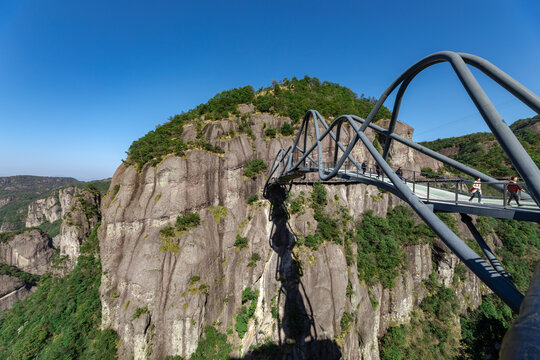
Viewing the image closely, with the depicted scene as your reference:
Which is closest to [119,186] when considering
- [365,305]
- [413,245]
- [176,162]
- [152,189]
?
[152,189]

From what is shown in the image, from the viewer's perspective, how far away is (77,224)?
28.6 metres

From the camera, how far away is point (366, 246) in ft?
66.6

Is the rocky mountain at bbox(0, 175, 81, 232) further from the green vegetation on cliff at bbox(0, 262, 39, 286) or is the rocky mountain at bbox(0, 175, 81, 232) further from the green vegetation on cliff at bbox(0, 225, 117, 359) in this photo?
the green vegetation on cliff at bbox(0, 225, 117, 359)

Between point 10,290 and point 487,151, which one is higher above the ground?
point 487,151

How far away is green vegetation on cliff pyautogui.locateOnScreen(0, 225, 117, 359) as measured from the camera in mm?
14852

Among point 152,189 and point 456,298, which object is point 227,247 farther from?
point 456,298

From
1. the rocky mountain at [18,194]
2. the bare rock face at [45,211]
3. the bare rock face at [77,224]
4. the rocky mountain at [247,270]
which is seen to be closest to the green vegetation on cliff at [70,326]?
the rocky mountain at [247,270]

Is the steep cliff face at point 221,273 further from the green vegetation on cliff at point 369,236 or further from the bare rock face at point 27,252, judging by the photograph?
the bare rock face at point 27,252

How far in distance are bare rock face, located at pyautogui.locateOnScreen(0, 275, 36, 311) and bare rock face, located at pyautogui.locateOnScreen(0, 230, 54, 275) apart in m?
5.44

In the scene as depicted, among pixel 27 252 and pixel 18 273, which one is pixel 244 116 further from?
pixel 27 252

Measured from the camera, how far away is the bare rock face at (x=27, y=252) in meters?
46.0

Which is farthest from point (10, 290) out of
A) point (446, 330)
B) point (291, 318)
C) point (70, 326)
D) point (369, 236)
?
point (446, 330)

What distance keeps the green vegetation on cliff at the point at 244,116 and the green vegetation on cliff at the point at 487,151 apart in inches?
1107

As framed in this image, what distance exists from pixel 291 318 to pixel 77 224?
1387 inches
